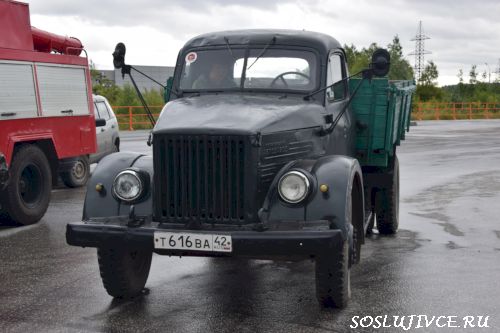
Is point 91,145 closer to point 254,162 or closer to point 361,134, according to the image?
point 361,134

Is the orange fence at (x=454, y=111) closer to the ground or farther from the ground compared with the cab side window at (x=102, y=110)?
closer to the ground

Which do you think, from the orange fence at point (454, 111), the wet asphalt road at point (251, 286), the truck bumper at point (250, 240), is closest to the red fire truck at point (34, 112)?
the wet asphalt road at point (251, 286)

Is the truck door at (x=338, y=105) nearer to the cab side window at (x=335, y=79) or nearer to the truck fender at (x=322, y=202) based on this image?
the cab side window at (x=335, y=79)

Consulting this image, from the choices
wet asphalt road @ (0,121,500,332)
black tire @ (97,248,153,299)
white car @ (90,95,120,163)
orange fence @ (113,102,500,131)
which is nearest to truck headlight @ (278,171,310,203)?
wet asphalt road @ (0,121,500,332)

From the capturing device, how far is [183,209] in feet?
19.0

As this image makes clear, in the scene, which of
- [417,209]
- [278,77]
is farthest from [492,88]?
[278,77]

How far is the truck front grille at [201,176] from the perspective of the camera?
5648 mm

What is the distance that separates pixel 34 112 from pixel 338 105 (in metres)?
→ 4.72

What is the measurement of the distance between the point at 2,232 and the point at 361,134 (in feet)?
14.9

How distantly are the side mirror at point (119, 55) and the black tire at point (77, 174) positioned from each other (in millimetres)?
7499

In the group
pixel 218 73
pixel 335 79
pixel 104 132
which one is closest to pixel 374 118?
pixel 335 79

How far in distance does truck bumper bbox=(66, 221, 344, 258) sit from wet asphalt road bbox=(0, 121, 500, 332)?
0.50 meters

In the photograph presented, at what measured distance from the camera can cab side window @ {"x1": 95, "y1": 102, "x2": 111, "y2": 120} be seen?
52.6 ft

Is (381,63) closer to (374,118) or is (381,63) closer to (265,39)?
(265,39)
